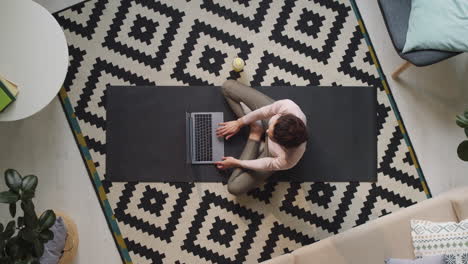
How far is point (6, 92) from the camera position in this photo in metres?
2.43

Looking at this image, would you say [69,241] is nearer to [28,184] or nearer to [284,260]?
[28,184]

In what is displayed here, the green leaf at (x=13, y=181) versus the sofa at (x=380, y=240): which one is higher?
the sofa at (x=380, y=240)

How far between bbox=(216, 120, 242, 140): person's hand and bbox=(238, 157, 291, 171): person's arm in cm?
22

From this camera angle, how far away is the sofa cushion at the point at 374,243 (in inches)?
97.2

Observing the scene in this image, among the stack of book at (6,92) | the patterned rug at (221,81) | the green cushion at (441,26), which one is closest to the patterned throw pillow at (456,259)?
the patterned rug at (221,81)

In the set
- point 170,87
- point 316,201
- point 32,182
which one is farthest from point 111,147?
point 316,201

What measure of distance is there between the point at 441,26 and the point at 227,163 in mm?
1449

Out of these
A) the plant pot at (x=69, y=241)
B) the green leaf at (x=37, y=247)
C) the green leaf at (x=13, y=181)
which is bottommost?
the plant pot at (x=69, y=241)

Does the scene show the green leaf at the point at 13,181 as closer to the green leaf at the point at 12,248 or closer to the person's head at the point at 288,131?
the green leaf at the point at 12,248

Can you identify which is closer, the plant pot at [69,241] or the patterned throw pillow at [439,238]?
the patterned throw pillow at [439,238]

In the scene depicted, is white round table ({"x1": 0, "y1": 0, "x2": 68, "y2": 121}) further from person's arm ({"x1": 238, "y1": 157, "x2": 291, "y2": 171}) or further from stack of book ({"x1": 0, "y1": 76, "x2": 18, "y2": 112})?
person's arm ({"x1": 238, "y1": 157, "x2": 291, "y2": 171})

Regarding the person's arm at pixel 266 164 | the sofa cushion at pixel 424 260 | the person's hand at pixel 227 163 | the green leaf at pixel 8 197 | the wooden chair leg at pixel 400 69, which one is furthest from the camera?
the wooden chair leg at pixel 400 69

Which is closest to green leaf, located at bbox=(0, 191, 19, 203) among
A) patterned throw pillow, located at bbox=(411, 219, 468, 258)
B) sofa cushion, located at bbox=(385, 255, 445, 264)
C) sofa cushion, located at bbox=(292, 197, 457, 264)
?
sofa cushion, located at bbox=(292, 197, 457, 264)

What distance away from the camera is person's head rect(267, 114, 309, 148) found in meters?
2.19
